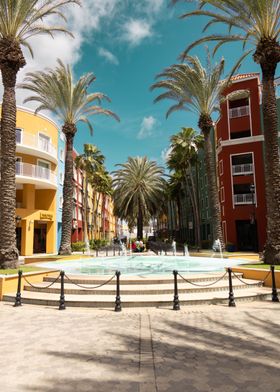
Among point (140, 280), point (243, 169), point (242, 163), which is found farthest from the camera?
point (242, 163)

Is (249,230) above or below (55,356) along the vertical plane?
above

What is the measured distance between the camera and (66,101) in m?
24.9

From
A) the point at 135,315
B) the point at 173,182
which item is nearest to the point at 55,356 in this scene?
the point at 135,315

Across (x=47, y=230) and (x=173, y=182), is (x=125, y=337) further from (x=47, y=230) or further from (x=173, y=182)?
(x=173, y=182)

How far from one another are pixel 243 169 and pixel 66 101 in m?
20.3

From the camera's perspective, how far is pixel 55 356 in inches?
218

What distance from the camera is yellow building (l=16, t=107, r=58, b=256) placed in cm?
3192

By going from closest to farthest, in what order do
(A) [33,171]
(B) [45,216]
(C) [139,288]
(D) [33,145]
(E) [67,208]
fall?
1. (C) [139,288]
2. (E) [67,208]
3. (A) [33,171]
4. (D) [33,145]
5. (B) [45,216]

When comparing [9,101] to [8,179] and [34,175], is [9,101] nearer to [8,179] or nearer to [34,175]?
[8,179]

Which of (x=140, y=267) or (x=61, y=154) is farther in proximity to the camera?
(x=61, y=154)

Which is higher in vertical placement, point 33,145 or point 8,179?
point 33,145

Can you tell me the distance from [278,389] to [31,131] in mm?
33202

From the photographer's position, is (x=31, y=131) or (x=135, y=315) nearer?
(x=135, y=315)

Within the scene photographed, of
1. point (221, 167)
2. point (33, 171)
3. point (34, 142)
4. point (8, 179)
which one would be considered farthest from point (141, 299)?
point (221, 167)
